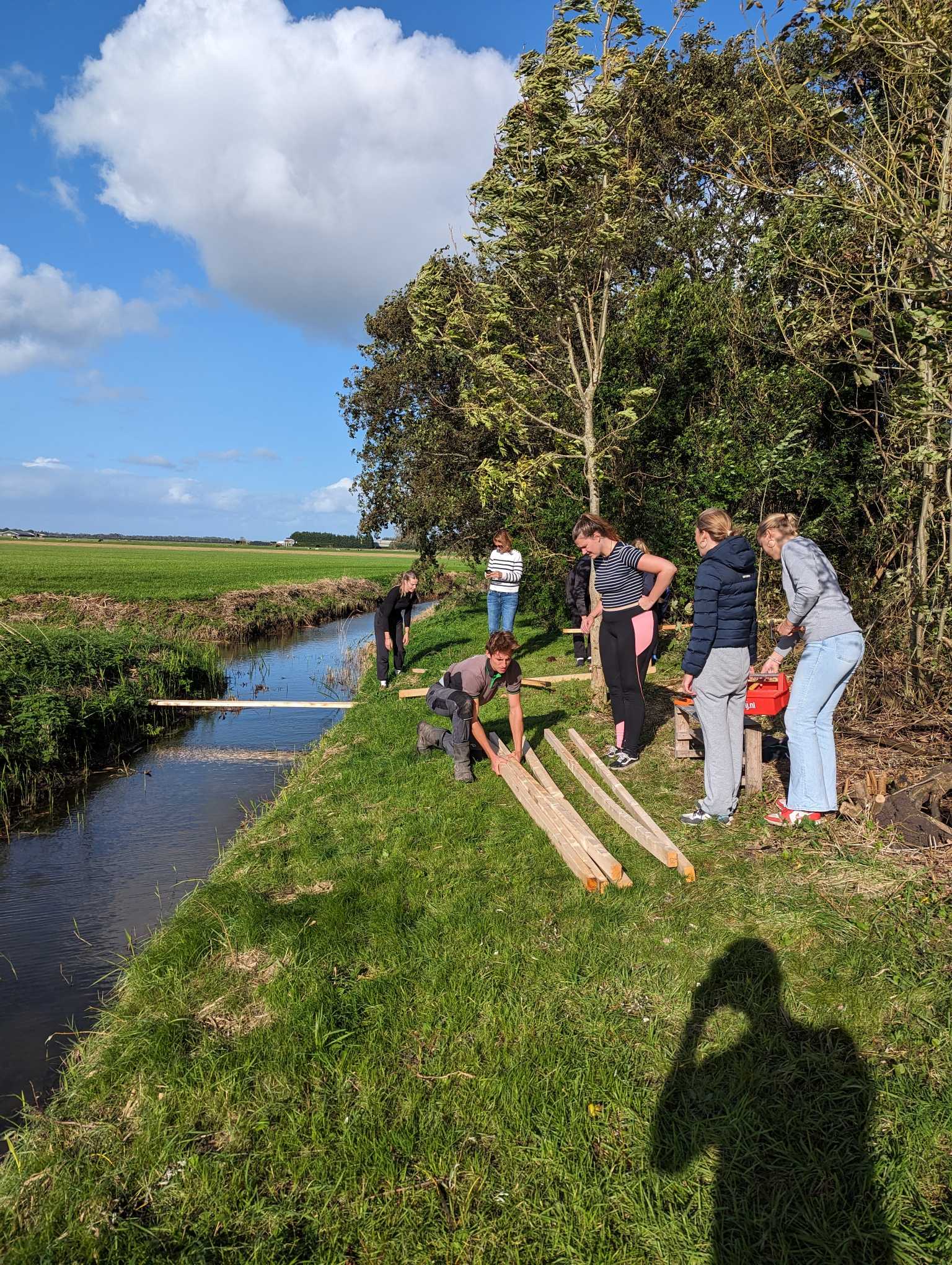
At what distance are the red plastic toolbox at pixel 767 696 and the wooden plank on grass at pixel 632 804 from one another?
112cm

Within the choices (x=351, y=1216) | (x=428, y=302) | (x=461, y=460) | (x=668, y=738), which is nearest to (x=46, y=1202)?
(x=351, y=1216)

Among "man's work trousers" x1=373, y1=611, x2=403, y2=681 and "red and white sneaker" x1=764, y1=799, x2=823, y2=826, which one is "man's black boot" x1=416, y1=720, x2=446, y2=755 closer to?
"red and white sneaker" x1=764, y1=799, x2=823, y2=826

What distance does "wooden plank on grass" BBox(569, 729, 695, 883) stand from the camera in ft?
14.8

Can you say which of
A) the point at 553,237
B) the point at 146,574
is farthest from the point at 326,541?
the point at 553,237

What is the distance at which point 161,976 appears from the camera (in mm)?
3971

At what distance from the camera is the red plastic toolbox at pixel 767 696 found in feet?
17.5

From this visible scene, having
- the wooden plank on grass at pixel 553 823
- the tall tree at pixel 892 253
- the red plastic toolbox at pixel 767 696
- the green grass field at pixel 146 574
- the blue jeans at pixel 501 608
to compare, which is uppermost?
the tall tree at pixel 892 253

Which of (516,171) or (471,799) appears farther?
(516,171)

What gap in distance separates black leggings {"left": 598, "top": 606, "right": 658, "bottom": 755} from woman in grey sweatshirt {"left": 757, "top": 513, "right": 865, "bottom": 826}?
1.65 metres

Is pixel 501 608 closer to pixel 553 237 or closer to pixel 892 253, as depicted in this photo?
pixel 553 237

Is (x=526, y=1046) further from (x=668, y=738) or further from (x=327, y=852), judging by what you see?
(x=668, y=738)

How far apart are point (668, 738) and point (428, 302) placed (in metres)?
6.37

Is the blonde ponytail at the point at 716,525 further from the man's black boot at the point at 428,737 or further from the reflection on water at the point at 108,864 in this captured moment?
the reflection on water at the point at 108,864

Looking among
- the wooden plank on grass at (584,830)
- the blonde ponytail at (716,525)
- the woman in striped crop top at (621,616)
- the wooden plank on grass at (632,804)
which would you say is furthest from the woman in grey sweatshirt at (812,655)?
the woman in striped crop top at (621,616)
